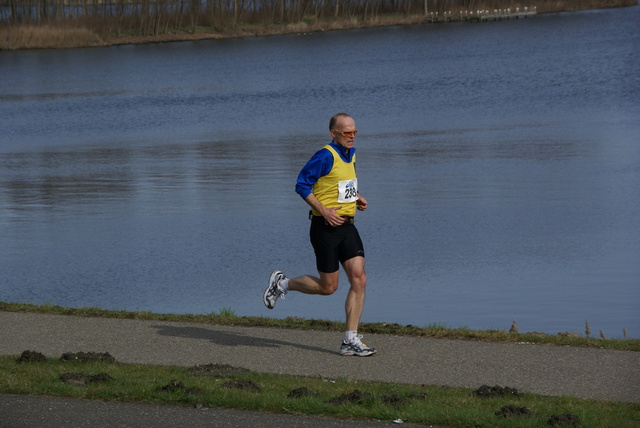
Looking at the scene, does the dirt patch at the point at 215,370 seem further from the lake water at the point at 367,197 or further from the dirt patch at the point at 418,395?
the lake water at the point at 367,197

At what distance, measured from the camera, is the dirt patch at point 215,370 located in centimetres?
772

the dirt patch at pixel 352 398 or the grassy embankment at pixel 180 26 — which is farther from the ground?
the grassy embankment at pixel 180 26

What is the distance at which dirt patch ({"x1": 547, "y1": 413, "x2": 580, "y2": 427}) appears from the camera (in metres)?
6.20

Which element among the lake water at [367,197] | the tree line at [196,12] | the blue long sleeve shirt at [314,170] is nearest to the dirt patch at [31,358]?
the blue long sleeve shirt at [314,170]

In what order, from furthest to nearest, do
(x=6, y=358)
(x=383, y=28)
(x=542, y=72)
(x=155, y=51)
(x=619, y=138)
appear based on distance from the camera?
(x=383, y=28) < (x=155, y=51) < (x=542, y=72) < (x=619, y=138) < (x=6, y=358)

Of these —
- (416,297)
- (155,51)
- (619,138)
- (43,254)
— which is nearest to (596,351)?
(416,297)

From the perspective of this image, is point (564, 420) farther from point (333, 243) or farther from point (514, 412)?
point (333, 243)

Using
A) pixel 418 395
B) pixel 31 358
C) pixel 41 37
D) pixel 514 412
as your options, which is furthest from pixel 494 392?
pixel 41 37

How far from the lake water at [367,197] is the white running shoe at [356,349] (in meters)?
3.92

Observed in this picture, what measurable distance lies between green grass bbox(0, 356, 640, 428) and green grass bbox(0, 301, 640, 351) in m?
1.66

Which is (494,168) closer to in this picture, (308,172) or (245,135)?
(245,135)

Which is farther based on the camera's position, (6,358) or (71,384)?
(6,358)

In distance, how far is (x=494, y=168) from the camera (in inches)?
911

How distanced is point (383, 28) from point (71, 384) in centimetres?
9756
